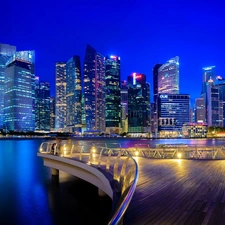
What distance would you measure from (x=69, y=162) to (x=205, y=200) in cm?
1127

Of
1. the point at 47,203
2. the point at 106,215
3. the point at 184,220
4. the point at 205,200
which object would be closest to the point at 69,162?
the point at 47,203

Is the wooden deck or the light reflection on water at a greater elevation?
the wooden deck

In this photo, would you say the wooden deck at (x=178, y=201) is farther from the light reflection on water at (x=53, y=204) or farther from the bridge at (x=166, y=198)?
the light reflection on water at (x=53, y=204)

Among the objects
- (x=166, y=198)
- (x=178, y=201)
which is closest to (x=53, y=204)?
(x=166, y=198)

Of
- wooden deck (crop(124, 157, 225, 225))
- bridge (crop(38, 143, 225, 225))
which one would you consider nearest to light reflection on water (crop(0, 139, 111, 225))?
bridge (crop(38, 143, 225, 225))

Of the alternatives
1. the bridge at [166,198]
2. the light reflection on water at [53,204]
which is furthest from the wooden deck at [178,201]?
the light reflection on water at [53,204]

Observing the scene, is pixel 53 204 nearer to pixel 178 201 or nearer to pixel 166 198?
pixel 166 198

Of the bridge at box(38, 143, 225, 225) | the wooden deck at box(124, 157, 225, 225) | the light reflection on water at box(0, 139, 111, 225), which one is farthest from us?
the light reflection on water at box(0, 139, 111, 225)

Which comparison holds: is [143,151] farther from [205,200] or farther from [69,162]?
[205,200]

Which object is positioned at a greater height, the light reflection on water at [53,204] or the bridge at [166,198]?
the bridge at [166,198]

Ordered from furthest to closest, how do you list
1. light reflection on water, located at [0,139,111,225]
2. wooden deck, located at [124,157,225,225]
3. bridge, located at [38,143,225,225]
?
1. light reflection on water, located at [0,139,111,225]
2. wooden deck, located at [124,157,225,225]
3. bridge, located at [38,143,225,225]

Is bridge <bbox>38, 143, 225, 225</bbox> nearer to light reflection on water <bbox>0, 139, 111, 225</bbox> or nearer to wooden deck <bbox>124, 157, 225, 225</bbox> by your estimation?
wooden deck <bbox>124, 157, 225, 225</bbox>

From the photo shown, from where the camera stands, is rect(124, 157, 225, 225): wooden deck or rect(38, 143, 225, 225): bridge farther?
rect(124, 157, 225, 225): wooden deck

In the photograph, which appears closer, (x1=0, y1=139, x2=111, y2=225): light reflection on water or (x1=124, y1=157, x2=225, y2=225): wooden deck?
(x1=124, y1=157, x2=225, y2=225): wooden deck
